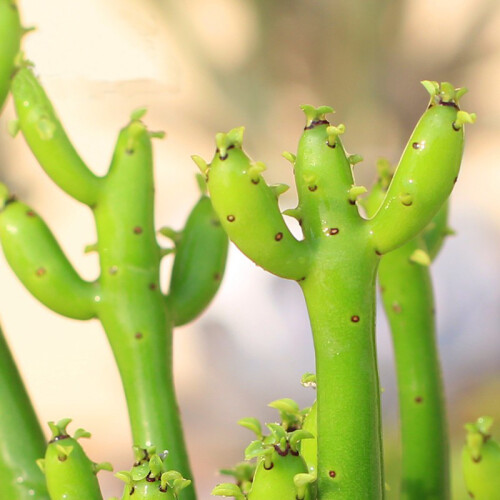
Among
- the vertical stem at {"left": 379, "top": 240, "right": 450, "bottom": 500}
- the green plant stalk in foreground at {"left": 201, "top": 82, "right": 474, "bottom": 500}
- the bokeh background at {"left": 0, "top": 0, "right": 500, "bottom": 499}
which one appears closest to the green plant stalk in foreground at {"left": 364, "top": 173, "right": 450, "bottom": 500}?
the vertical stem at {"left": 379, "top": 240, "right": 450, "bottom": 500}

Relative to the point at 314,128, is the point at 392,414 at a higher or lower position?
lower

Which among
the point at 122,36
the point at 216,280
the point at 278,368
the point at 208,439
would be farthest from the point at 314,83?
the point at 216,280

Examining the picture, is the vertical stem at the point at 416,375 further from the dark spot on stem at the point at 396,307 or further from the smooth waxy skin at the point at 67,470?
the smooth waxy skin at the point at 67,470

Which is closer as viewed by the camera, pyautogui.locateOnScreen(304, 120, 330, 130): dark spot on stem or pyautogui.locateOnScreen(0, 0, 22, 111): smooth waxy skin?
Answer: pyautogui.locateOnScreen(304, 120, 330, 130): dark spot on stem

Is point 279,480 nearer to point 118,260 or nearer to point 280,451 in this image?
point 280,451

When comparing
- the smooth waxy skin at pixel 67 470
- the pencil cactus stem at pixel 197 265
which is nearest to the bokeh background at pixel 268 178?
the pencil cactus stem at pixel 197 265

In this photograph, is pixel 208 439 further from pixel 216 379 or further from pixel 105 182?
pixel 105 182

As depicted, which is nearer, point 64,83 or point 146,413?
point 146,413

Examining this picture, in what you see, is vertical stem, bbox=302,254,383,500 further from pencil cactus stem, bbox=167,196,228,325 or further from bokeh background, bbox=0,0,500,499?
bokeh background, bbox=0,0,500,499
